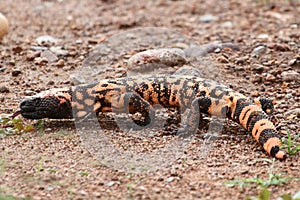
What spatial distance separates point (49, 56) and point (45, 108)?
1470 mm

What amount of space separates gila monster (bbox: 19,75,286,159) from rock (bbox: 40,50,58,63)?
1.21 metres

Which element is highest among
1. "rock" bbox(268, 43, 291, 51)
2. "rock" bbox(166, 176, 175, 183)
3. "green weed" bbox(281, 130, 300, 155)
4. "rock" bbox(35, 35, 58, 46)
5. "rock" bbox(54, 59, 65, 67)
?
"rock" bbox(268, 43, 291, 51)

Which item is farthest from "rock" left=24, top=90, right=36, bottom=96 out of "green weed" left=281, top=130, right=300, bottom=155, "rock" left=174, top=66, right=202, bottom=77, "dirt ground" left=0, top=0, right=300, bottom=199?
"green weed" left=281, top=130, right=300, bottom=155

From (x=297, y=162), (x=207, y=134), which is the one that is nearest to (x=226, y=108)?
(x=207, y=134)

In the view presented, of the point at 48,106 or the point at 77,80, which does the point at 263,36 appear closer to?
the point at 77,80

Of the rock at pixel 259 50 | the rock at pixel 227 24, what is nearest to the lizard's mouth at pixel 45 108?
the rock at pixel 259 50

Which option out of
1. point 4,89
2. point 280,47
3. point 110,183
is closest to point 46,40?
point 4,89

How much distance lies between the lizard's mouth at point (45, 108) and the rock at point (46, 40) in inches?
73.5

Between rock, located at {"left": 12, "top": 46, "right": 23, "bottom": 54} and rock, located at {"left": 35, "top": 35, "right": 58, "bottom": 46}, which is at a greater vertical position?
rock, located at {"left": 35, "top": 35, "right": 58, "bottom": 46}

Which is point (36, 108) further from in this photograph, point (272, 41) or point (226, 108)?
point (272, 41)

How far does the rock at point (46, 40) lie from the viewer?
226 inches

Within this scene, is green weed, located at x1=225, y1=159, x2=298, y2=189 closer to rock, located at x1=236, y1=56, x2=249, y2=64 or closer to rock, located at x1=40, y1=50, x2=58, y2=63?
rock, located at x1=236, y1=56, x2=249, y2=64

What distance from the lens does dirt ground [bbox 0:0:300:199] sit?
→ 2973mm

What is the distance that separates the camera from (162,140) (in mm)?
3711
